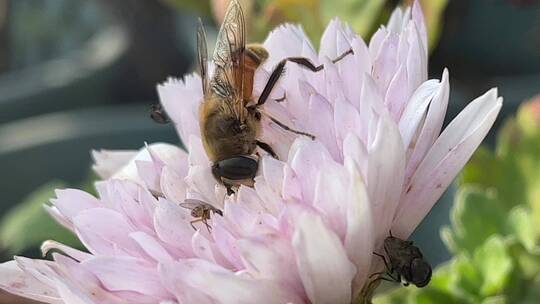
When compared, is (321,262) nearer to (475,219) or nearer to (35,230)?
(475,219)

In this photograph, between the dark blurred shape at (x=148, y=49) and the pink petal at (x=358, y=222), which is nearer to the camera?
the pink petal at (x=358, y=222)

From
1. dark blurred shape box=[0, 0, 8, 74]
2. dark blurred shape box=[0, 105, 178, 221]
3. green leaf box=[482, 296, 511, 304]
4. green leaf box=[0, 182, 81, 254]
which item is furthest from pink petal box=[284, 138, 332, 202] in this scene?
dark blurred shape box=[0, 0, 8, 74]

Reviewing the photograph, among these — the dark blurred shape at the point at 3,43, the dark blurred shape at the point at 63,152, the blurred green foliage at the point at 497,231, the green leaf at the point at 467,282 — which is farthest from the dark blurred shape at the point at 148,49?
the green leaf at the point at 467,282

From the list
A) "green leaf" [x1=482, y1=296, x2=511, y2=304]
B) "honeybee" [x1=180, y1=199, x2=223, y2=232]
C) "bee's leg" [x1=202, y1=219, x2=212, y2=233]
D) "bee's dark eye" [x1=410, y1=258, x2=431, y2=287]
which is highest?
"honeybee" [x1=180, y1=199, x2=223, y2=232]

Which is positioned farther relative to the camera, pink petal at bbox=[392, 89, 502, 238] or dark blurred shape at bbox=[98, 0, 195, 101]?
dark blurred shape at bbox=[98, 0, 195, 101]

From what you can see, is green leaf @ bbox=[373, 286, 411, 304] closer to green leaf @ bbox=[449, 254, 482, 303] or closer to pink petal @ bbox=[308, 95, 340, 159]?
green leaf @ bbox=[449, 254, 482, 303]

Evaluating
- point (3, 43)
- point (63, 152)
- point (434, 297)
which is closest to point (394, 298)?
point (434, 297)

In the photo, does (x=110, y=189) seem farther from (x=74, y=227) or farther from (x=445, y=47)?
(x=445, y=47)

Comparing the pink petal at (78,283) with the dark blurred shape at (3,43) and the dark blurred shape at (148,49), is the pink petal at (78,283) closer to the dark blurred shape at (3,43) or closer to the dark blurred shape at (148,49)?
the dark blurred shape at (148,49)
